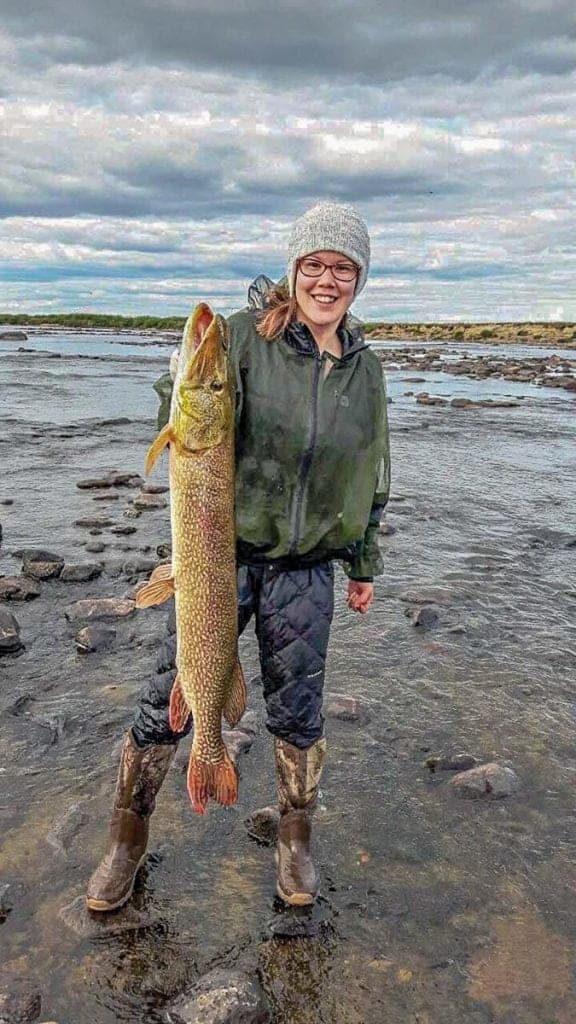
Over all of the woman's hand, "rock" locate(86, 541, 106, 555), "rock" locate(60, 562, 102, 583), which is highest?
the woman's hand

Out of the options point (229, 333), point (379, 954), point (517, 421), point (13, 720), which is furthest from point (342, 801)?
point (517, 421)

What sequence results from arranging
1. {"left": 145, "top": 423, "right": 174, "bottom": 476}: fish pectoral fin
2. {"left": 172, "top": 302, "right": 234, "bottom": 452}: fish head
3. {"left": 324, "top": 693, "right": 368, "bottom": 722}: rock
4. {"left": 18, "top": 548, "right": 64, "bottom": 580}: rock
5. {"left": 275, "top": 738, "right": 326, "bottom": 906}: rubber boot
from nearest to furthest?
{"left": 172, "top": 302, "right": 234, "bottom": 452}: fish head, {"left": 145, "top": 423, "right": 174, "bottom": 476}: fish pectoral fin, {"left": 275, "top": 738, "right": 326, "bottom": 906}: rubber boot, {"left": 324, "top": 693, "right": 368, "bottom": 722}: rock, {"left": 18, "top": 548, "right": 64, "bottom": 580}: rock

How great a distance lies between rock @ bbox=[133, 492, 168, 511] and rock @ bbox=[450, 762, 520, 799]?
8.06 m

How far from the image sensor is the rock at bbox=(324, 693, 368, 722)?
6164 millimetres

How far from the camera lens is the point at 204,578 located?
158 inches

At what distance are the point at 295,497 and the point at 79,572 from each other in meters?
5.48

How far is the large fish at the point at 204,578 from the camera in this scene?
3.79 meters

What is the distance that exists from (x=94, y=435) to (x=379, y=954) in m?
18.2

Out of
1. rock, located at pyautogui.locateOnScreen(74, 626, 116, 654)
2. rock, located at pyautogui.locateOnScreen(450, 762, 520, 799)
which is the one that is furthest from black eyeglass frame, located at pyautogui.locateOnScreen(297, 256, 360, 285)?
rock, located at pyautogui.locateOnScreen(74, 626, 116, 654)

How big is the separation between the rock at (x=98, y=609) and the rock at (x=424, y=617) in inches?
115

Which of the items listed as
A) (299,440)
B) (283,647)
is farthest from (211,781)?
(299,440)

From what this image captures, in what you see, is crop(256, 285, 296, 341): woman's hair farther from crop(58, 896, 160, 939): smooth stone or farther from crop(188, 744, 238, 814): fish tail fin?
crop(58, 896, 160, 939): smooth stone

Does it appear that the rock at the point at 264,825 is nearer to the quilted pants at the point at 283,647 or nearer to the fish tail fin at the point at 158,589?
the quilted pants at the point at 283,647

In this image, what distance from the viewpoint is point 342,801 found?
5.19 meters
